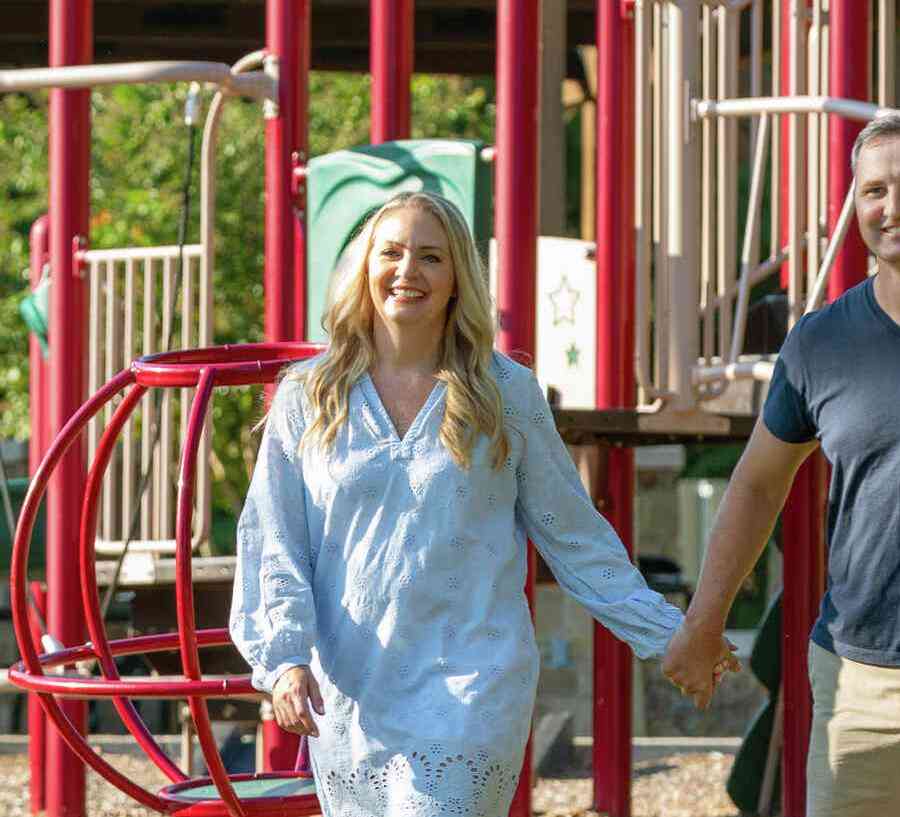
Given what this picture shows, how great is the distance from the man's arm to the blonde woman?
0.34 ft

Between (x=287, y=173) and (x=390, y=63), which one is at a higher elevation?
(x=390, y=63)

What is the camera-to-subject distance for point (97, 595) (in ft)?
14.6

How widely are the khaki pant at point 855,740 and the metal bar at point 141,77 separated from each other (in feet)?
10.5

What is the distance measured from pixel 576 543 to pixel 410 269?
535 millimetres

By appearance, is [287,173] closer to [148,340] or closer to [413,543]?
[148,340]

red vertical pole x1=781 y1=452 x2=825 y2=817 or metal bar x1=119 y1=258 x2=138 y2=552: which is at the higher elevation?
metal bar x1=119 y1=258 x2=138 y2=552

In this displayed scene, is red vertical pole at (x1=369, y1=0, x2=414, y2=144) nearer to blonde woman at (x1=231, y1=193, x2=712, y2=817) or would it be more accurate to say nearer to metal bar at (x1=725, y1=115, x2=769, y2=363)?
metal bar at (x1=725, y1=115, x2=769, y2=363)

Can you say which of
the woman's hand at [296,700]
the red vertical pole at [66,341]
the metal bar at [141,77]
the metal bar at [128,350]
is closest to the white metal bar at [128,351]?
the metal bar at [128,350]

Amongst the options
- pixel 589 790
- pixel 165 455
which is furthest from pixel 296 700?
pixel 589 790

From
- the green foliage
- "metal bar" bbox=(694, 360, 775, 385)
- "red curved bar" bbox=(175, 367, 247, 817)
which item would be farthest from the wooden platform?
the green foliage

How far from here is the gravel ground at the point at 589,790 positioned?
7.40 m

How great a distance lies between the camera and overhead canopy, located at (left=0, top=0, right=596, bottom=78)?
32.4 ft

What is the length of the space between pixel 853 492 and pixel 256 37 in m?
7.53

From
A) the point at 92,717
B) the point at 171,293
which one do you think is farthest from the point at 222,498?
the point at 171,293
